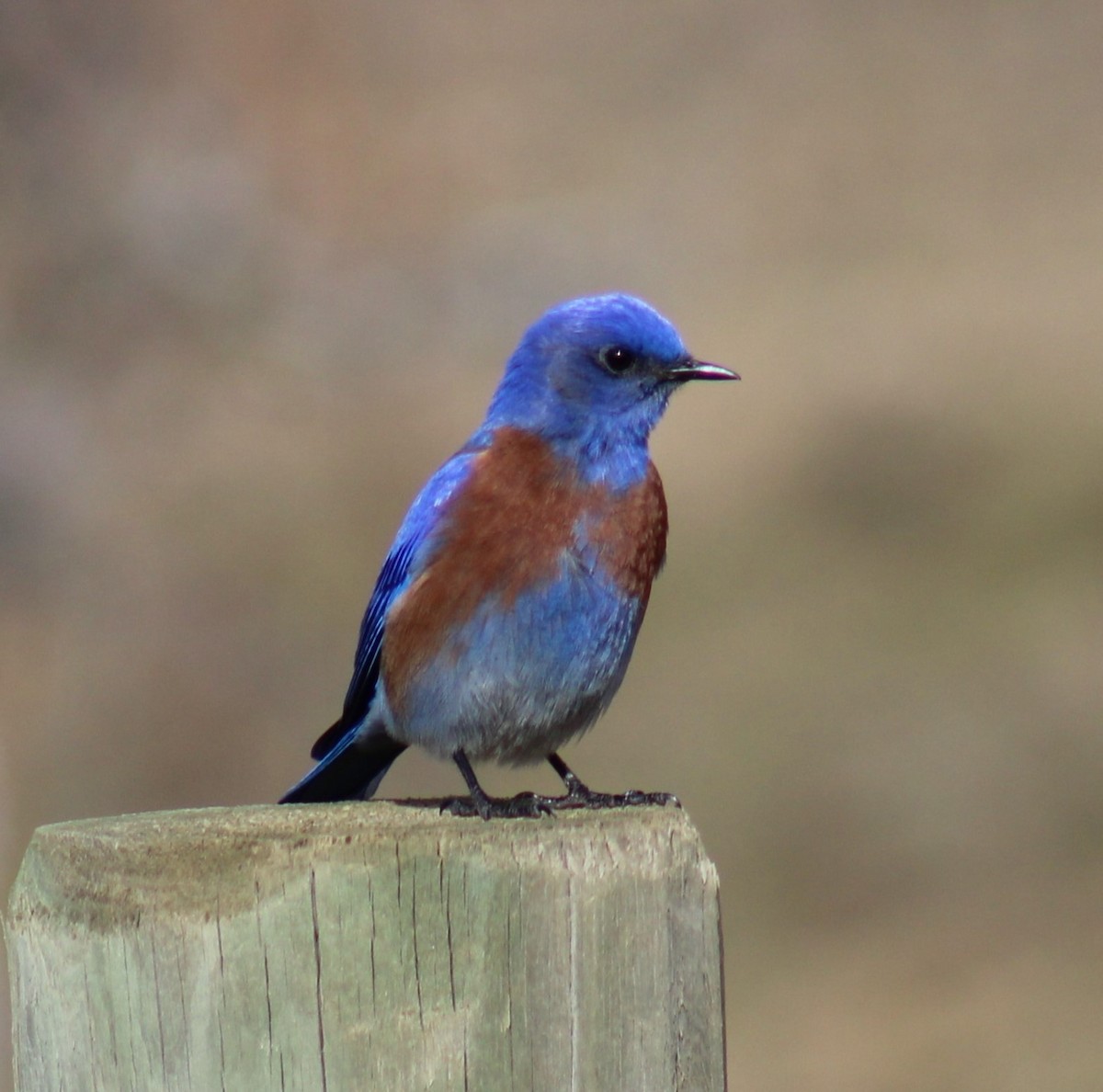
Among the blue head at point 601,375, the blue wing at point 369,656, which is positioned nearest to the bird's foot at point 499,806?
the blue wing at point 369,656

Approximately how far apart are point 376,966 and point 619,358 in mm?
2725

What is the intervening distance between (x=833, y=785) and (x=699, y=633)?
1.74 m

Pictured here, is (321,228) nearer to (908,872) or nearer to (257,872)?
(908,872)

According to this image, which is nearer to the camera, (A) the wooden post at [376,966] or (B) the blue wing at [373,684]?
(A) the wooden post at [376,966]

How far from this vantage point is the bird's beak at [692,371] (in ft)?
16.4

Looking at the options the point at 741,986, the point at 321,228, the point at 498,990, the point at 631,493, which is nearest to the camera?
the point at 498,990

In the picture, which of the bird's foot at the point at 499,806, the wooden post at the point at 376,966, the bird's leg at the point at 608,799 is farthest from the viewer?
the bird's leg at the point at 608,799

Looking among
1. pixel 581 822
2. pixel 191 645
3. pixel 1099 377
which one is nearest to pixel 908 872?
pixel 191 645

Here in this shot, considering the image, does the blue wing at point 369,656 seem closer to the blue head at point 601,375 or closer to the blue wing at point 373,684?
the blue wing at point 373,684

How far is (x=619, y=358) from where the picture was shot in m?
5.00

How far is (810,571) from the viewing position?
12555 millimetres

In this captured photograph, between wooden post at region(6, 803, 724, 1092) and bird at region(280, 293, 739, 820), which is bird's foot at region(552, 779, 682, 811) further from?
wooden post at region(6, 803, 724, 1092)

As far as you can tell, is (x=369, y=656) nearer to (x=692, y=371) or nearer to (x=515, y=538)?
(x=515, y=538)

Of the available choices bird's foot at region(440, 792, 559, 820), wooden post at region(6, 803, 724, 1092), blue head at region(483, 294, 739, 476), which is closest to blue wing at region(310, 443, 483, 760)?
blue head at region(483, 294, 739, 476)
